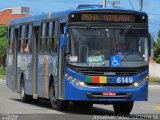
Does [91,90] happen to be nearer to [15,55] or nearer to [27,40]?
[27,40]

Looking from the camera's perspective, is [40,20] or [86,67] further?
[40,20]

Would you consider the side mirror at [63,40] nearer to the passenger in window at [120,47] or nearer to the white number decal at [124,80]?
the passenger in window at [120,47]

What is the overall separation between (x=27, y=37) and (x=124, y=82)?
604cm

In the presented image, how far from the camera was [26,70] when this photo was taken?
23.2 m

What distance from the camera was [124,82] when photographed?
18188 millimetres

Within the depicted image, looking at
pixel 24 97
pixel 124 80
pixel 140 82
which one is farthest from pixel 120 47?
pixel 24 97

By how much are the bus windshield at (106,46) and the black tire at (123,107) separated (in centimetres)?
167

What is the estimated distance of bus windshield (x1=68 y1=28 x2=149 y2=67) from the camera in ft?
59.3

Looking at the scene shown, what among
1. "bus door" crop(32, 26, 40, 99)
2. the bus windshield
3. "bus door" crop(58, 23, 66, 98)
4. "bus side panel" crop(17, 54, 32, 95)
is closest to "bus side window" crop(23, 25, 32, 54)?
"bus side panel" crop(17, 54, 32, 95)

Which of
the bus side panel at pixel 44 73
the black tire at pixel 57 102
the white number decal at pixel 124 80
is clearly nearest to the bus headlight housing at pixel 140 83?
the white number decal at pixel 124 80

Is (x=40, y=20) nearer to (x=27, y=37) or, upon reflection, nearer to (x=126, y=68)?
(x=27, y=37)

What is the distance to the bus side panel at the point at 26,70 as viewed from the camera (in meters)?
22.7

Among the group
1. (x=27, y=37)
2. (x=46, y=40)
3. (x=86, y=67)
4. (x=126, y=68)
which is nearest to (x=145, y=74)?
(x=126, y=68)

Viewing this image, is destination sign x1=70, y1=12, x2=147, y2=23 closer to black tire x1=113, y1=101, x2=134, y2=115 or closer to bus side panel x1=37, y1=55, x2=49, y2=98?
black tire x1=113, y1=101, x2=134, y2=115
